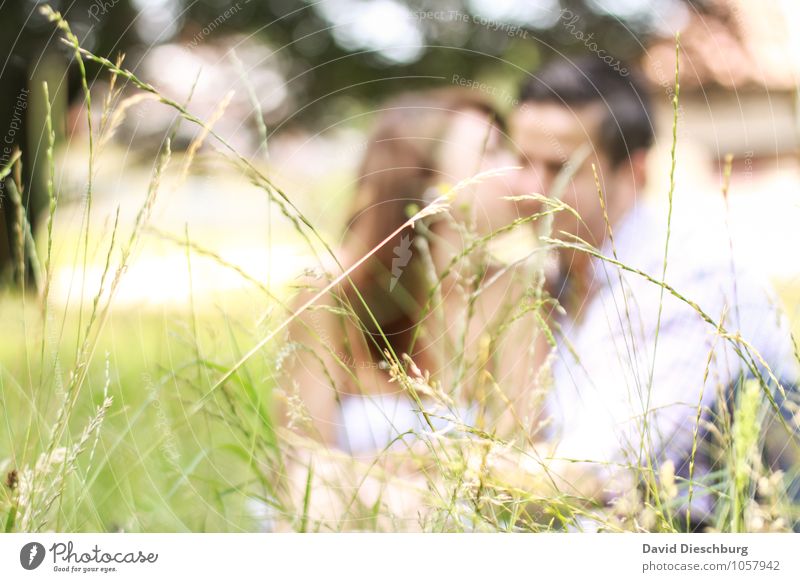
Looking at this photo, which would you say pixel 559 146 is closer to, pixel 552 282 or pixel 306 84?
pixel 552 282

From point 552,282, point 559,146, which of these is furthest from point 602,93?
point 552,282

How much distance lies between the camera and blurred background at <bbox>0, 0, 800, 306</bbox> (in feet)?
3.82

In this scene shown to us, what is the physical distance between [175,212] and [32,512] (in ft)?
1.98

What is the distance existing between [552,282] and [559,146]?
27 centimetres

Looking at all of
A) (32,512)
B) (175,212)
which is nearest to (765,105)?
(175,212)

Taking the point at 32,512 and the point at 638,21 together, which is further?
the point at 638,21

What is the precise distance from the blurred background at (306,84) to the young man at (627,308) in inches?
4.3

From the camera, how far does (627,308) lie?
74 cm
